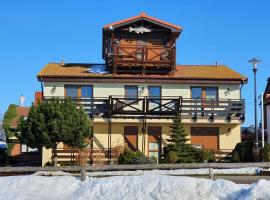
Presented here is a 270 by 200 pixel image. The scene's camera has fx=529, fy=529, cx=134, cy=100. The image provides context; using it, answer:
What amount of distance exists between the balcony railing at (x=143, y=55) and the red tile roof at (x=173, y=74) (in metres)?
0.82

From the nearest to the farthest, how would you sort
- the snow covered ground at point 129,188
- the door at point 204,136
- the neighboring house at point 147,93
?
the snow covered ground at point 129,188 < the neighboring house at point 147,93 < the door at point 204,136

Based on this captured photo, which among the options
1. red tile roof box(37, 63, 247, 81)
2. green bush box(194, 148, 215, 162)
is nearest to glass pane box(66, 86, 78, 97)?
red tile roof box(37, 63, 247, 81)

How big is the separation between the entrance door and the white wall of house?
2339mm

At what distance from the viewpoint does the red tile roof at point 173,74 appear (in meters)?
32.8

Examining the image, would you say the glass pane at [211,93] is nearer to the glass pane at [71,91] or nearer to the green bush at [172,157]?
the green bush at [172,157]

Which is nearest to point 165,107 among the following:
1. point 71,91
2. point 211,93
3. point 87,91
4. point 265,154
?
point 211,93

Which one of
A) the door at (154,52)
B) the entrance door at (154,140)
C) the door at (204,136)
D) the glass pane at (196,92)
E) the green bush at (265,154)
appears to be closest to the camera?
the green bush at (265,154)

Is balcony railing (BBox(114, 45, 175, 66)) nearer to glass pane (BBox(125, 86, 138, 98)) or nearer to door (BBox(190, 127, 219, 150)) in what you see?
glass pane (BBox(125, 86, 138, 98))

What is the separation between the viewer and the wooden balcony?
110 ft

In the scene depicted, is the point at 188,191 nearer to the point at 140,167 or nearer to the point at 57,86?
the point at 140,167

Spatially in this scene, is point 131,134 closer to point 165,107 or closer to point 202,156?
point 165,107

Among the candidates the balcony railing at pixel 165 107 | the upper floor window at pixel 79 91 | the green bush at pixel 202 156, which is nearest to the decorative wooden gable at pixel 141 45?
the upper floor window at pixel 79 91

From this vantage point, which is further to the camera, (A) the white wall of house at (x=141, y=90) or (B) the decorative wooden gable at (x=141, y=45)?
(B) the decorative wooden gable at (x=141, y=45)

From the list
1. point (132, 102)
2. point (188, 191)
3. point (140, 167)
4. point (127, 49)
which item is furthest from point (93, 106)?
point (188, 191)
